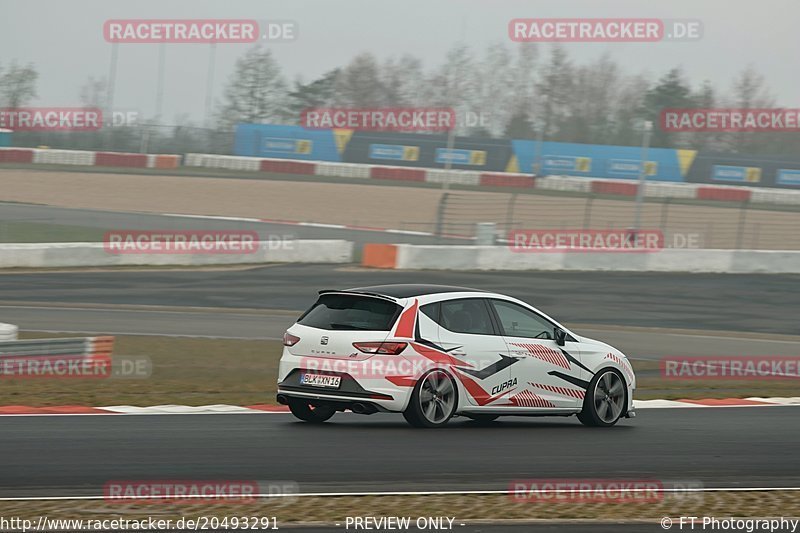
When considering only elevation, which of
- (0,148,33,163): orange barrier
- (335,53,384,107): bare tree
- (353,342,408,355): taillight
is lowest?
(353,342,408,355): taillight

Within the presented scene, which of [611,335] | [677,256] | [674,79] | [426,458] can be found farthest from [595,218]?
[674,79]

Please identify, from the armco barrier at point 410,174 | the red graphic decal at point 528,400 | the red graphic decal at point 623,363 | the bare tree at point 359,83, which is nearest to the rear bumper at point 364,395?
the red graphic decal at point 528,400

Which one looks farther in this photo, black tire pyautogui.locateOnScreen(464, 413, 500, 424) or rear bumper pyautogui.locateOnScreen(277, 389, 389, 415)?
black tire pyautogui.locateOnScreen(464, 413, 500, 424)

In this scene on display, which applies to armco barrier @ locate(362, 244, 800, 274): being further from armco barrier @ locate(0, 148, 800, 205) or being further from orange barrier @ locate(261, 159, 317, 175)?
orange barrier @ locate(261, 159, 317, 175)

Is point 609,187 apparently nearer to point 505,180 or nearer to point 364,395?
point 505,180

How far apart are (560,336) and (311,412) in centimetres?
252

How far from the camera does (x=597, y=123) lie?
75.3m

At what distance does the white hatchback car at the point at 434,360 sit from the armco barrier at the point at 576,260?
17.8 metres

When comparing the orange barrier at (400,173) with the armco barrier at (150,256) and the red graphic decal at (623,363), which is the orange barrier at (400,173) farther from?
the red graphic decal at (623,363)

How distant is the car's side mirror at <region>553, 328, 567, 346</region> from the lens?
10.7 m

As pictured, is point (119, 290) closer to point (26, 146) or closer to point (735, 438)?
point (735, 438)

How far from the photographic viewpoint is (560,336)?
10727 millimetres

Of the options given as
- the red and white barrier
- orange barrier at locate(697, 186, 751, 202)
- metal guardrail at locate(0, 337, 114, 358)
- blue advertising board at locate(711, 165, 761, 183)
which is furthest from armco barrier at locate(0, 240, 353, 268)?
blue advertising board at locate(711, 165, 761, 183)

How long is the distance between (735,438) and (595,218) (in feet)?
103
